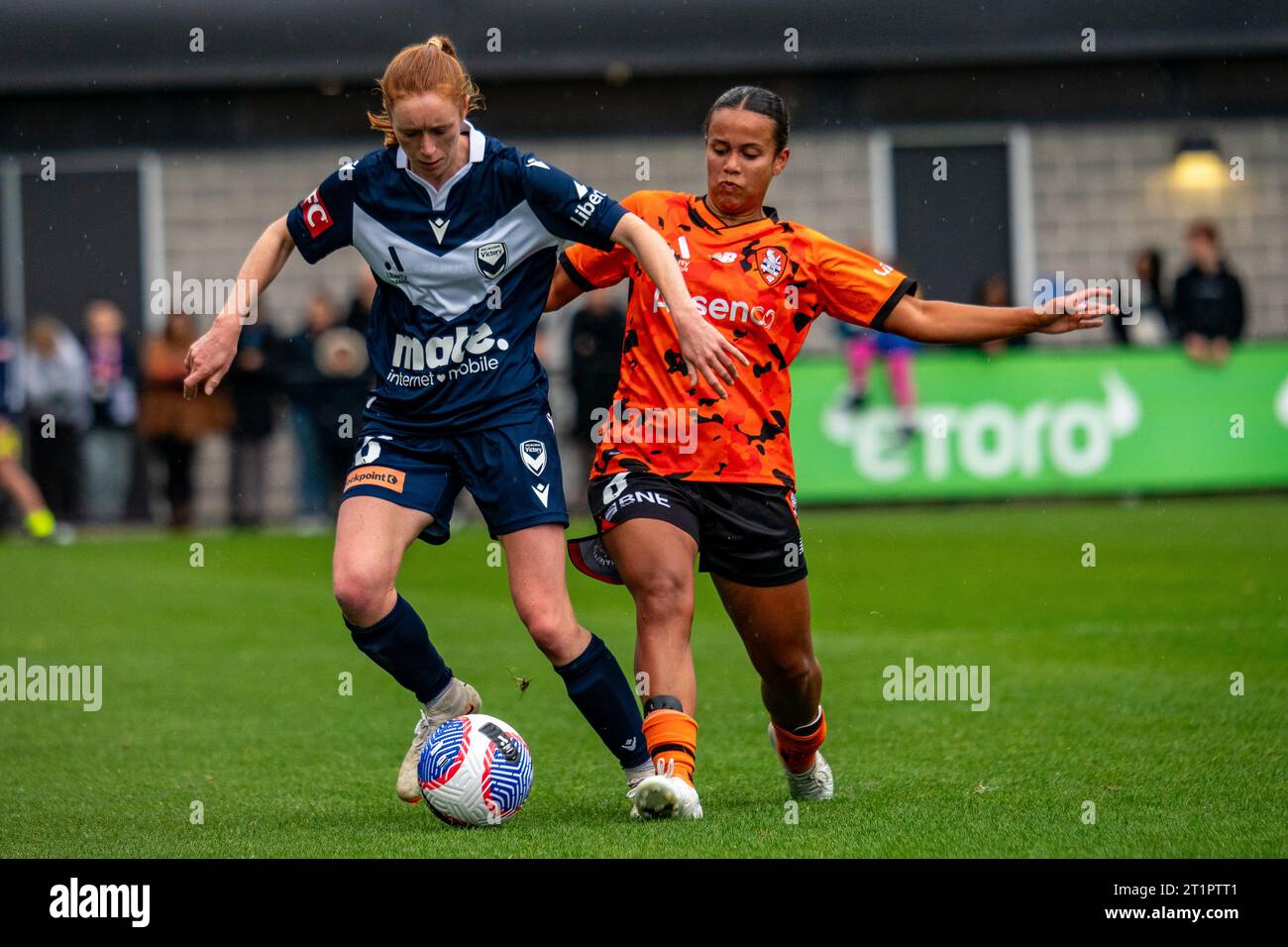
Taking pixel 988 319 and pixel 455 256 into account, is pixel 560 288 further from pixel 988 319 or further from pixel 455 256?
pixel 988 319

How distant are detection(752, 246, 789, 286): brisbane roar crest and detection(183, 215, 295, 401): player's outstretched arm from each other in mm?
1416

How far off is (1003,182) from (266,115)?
7.98m

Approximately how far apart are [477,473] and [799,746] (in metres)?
1.32

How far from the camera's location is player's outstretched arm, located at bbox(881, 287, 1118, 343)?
5934mm

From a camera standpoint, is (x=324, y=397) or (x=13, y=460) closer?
(x=13, y=460)

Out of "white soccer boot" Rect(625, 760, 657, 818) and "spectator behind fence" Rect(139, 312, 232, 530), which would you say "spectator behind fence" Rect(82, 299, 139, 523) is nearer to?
"spectator behind fence" Rect(139, 312, 232, 530)

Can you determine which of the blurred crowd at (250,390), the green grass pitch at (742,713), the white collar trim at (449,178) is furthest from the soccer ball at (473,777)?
the blurred crowd at (250,390)

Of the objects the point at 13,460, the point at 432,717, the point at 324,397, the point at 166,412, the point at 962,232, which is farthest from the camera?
the point at 962,232

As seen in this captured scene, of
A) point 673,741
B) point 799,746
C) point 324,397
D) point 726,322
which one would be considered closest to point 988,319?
point 726,322

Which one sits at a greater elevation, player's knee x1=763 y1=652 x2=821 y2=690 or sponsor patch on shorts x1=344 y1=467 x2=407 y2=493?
sponsor patch on shorts x1=344 y1=467 x2=407 y2=493

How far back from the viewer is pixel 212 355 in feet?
18.4

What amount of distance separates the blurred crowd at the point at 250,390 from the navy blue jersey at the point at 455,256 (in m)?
11.3

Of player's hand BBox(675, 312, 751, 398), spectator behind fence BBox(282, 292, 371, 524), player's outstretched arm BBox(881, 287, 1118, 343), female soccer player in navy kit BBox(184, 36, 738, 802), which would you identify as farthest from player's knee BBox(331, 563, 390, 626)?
spectator behind fence BBox(282, 292, 371, 524)

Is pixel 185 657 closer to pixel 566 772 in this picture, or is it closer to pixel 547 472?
pixel 566 772
